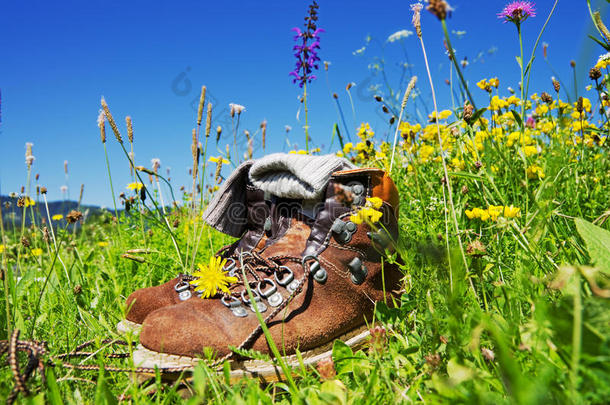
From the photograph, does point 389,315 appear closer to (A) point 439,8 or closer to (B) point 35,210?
(A) point 439,8

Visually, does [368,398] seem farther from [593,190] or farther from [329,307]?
[593,190]

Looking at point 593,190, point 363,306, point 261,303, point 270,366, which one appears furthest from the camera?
point 593,190

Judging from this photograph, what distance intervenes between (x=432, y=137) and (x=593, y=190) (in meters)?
0.89

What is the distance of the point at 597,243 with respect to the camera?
1035 mm

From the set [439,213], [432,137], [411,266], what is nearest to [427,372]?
[411,266]

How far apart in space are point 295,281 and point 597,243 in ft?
2.89

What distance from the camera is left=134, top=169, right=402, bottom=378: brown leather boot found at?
50.3 inches

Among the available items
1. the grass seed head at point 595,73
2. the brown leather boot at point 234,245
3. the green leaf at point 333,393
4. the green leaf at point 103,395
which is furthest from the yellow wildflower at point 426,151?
the green leaf at point 103,395

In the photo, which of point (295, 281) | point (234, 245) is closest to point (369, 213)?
point (295, 281)

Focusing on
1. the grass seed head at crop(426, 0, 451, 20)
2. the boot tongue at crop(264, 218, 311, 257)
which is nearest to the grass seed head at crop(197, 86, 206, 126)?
the boot tongue at crop(264, 218, 311, 257)

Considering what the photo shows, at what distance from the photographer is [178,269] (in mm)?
2629

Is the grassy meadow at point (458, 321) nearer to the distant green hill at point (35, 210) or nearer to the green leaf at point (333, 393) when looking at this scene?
the green leaf at point (333, 393)

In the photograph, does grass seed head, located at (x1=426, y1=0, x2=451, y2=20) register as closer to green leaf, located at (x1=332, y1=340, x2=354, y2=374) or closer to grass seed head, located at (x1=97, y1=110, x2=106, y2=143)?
green leaf, located at (x1=332, y1=340, x2=354, y2=374)

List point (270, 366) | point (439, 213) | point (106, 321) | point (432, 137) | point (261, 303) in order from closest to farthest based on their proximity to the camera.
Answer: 1. point (270, 366)
2. point (261, 303)
3. point (106, 321)
4. point (439, 213)
5. point (432, 137)
